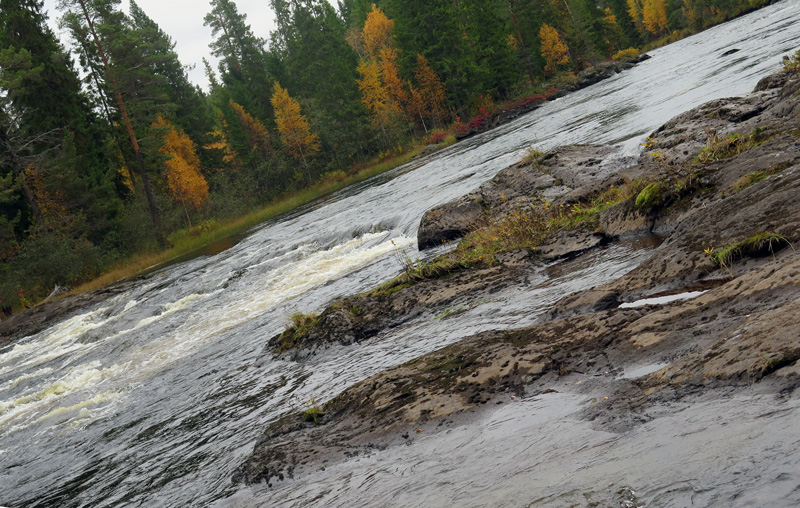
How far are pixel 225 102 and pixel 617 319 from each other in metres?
76.4

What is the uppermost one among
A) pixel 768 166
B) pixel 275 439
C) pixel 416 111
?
pixel 416 111

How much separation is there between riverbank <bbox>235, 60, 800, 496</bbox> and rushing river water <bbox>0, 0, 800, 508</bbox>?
284mm

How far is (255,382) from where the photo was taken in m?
9.09

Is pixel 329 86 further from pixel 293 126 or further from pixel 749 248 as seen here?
pixel 749 248

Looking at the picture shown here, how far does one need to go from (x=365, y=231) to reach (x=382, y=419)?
47.2 feet

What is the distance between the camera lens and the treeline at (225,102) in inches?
1435

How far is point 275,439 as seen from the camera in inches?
237

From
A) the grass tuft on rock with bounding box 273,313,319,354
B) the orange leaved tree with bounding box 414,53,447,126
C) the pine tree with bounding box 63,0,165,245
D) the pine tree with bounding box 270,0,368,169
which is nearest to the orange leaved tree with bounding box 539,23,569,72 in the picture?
the orange leaved tree with bounding box 414,53,447,126

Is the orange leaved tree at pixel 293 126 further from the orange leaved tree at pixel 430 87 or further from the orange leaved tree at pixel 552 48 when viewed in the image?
the orange leaved tree at pixel 552 48

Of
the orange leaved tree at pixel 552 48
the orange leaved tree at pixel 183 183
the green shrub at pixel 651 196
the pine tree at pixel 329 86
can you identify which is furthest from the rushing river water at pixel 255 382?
the orange leaved tree at pixel 552 48

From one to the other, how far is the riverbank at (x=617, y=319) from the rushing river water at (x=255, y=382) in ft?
0.93

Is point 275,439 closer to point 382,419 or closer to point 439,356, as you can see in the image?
point 382,419

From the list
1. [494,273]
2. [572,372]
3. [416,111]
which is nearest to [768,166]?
[494,273]

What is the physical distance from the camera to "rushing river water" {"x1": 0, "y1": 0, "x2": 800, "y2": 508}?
13.9ft
